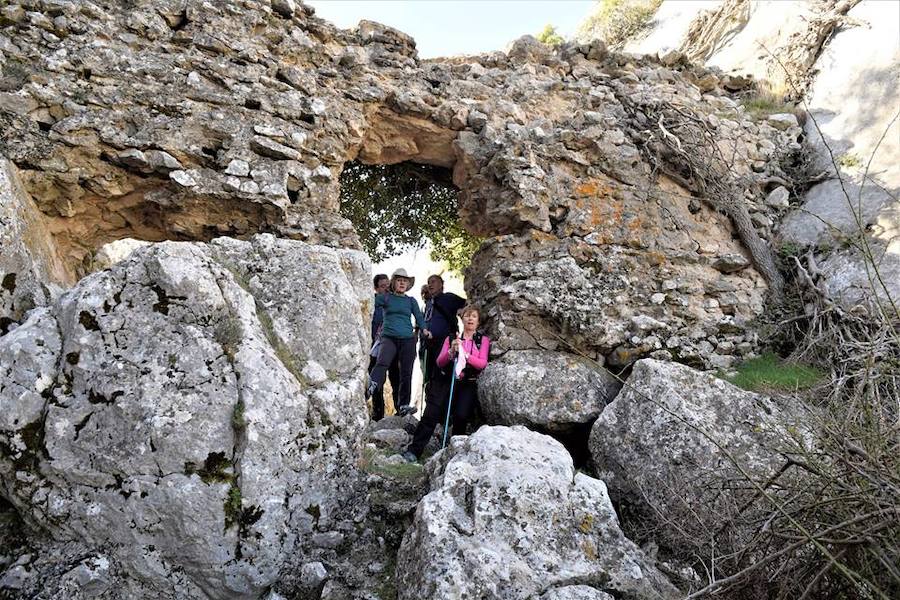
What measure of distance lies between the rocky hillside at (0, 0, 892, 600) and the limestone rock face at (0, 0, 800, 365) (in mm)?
33

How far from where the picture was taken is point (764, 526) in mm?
2164

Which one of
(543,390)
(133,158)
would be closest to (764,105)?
(543,390)

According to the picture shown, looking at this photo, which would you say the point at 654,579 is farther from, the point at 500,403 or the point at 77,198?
the point at 77,198

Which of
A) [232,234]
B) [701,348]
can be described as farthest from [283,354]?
[701,348]

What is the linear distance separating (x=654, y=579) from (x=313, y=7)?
21.5 ft

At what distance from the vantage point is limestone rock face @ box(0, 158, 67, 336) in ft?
11.1

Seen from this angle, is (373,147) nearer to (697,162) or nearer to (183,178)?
(183,178)

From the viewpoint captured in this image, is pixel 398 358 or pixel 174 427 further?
pixel 398 358

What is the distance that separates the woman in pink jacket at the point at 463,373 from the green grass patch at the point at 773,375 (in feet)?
8.93

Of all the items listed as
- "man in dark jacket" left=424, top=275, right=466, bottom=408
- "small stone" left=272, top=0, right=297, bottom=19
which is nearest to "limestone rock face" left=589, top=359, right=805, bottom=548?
"man in dark jacket" left=424, top=275, right=466, bottom=408

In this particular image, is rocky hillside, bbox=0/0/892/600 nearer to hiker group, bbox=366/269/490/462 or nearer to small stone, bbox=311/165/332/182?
small stone, bbox=311/165/332/182

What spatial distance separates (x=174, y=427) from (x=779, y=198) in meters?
7.90

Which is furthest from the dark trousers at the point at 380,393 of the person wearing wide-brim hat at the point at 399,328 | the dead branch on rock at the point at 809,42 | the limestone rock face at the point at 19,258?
the dead branch on rock at the point at 809,42

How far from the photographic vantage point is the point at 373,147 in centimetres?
645
